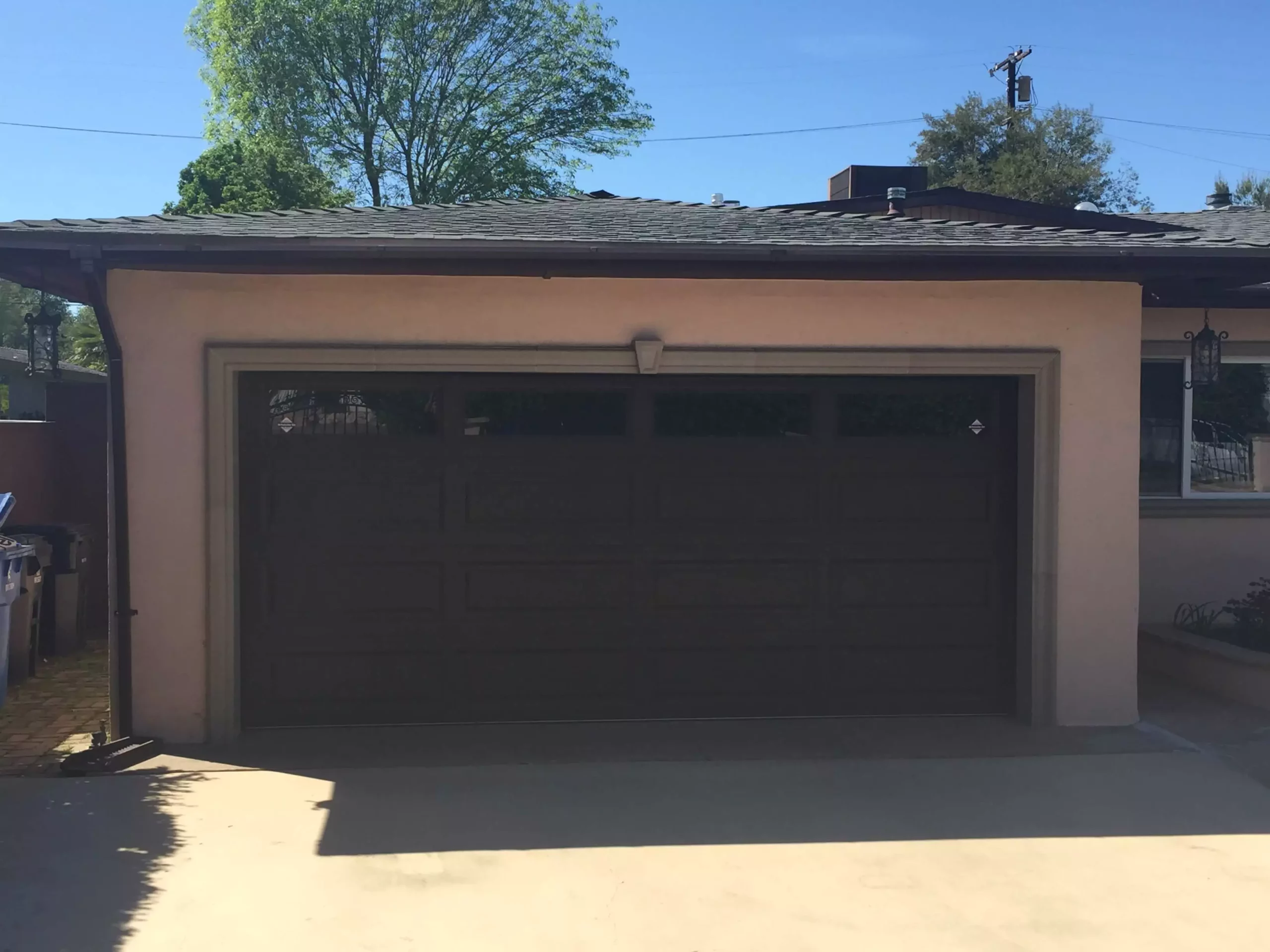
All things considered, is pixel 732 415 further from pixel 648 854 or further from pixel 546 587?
pixel 648 854

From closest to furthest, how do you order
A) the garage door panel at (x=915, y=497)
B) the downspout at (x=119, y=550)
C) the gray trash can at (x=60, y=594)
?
the downspout at (x=119, y=550), the garage door panel at (x=915, y=497), the gray trash can at (x=60, y=594)

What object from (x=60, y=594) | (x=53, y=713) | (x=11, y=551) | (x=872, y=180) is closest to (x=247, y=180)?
(x=872, y=180)

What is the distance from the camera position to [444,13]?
27.8 m

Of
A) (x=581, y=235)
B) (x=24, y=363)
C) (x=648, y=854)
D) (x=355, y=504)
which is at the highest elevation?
(x=24, y=363)

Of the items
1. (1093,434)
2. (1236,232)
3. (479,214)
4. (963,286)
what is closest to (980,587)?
(1093,434)

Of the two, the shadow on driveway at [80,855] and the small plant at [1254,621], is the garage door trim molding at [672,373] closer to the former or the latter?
the shadow on driveway at [80,855]

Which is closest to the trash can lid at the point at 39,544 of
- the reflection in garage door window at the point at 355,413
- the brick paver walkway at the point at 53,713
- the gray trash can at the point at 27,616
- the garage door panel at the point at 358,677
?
the gray trash can at the point at 27,616

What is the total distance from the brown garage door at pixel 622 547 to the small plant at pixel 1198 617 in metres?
2.36

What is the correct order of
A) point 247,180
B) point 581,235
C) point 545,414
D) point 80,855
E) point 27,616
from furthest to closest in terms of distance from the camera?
point 247,180
point 27,616
point 545,414
point 581,235
point 80,855

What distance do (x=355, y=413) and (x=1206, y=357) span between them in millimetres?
6041

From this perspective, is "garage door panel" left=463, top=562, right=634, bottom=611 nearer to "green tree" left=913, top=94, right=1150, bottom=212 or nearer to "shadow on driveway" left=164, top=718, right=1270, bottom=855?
"shadow on driveway" left=164, top=718, right=1270, bottom=855

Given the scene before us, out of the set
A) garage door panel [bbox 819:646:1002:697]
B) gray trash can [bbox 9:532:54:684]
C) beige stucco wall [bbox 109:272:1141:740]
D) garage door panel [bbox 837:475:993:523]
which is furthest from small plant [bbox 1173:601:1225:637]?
gray trash can [bbox 9:532:54:684]

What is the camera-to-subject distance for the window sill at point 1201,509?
9.56 m

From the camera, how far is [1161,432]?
9758 millimetres
